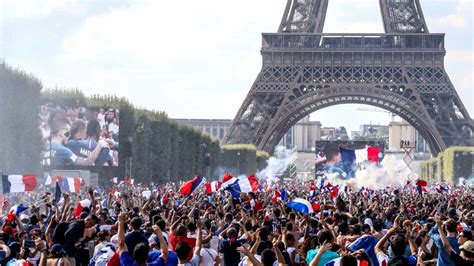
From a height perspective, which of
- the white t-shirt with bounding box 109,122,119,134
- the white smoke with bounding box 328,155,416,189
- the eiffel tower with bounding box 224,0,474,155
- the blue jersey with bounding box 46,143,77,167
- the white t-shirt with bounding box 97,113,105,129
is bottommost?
the white smoke with bounding box 328,155,416,189

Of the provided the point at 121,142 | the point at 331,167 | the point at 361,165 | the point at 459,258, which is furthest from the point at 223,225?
the point at 331,167

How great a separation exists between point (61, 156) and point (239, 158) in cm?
3548

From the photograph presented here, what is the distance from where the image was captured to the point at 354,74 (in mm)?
89938

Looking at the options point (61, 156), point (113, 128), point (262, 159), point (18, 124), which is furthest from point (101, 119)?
point (262, 159)

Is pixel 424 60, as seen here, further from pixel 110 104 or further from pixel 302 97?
pixel 110 104

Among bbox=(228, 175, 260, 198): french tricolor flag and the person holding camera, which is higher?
bbox=(228, 175, 260, 198): french tricolor flag

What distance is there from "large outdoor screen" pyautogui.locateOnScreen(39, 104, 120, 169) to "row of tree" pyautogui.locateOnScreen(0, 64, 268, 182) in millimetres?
856

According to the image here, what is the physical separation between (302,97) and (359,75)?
18.4ft

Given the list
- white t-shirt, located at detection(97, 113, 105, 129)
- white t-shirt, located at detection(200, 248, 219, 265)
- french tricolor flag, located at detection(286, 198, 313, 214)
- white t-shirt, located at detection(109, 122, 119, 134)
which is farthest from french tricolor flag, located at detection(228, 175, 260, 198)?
white t-shirt, located at detection(109, 122, 119, 134)

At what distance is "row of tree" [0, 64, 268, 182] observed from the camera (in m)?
54.0

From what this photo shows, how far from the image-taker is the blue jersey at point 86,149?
198 ft

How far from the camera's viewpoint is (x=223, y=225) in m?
18.6

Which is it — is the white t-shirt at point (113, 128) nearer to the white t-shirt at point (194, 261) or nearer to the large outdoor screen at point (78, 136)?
the large outdoor screen at point (78, 136)

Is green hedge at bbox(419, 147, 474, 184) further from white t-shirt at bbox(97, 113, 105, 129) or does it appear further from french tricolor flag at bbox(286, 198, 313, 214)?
french tricolor flag at bbox(286, 198, 313, 214)
